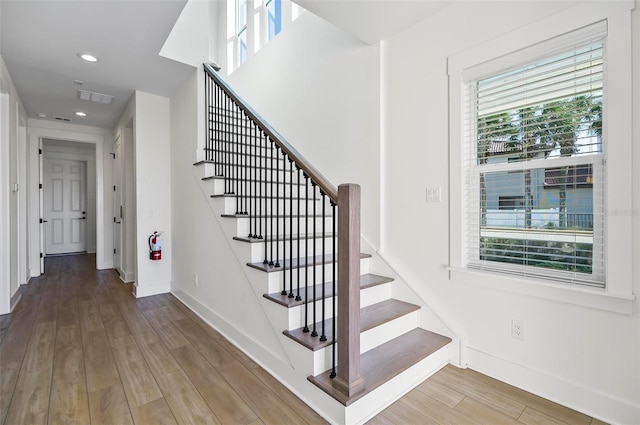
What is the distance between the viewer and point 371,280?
2.55 meters

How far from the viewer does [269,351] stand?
219 centimetres

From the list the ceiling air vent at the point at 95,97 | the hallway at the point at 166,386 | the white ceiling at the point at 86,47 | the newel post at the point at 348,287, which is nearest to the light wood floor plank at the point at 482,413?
the hallway at the point at 166,386

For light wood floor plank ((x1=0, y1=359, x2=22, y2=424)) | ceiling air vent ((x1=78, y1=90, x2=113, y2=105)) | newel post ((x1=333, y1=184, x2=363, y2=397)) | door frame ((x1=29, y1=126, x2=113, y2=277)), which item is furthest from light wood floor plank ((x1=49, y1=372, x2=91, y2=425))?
door frame ((x1=29, y1=126, x2=113, y2=277))

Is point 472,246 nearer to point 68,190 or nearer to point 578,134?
point 578,134

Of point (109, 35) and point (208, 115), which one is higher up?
point (109, 35)

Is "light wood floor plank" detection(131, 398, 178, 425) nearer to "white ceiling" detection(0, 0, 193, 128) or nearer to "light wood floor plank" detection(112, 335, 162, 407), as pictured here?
"light wood floor plank" detection(112, 335, 162, 407)

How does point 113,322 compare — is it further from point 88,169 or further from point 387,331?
point 88,169

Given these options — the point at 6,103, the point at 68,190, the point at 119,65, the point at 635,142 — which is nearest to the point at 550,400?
the point at 635,142

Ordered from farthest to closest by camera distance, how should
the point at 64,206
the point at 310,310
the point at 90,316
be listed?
1. the point at 64,206
2. the point at 90,316
3. the point at 310,310

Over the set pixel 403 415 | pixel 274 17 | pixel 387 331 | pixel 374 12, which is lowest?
pixel 403 415

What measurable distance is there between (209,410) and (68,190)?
7852 mm

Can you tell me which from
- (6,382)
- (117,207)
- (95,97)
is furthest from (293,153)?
(117,207)

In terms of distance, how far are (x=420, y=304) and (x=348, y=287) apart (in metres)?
1.07

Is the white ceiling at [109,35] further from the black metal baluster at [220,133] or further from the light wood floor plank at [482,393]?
the light wood floor plank at [482,393]
